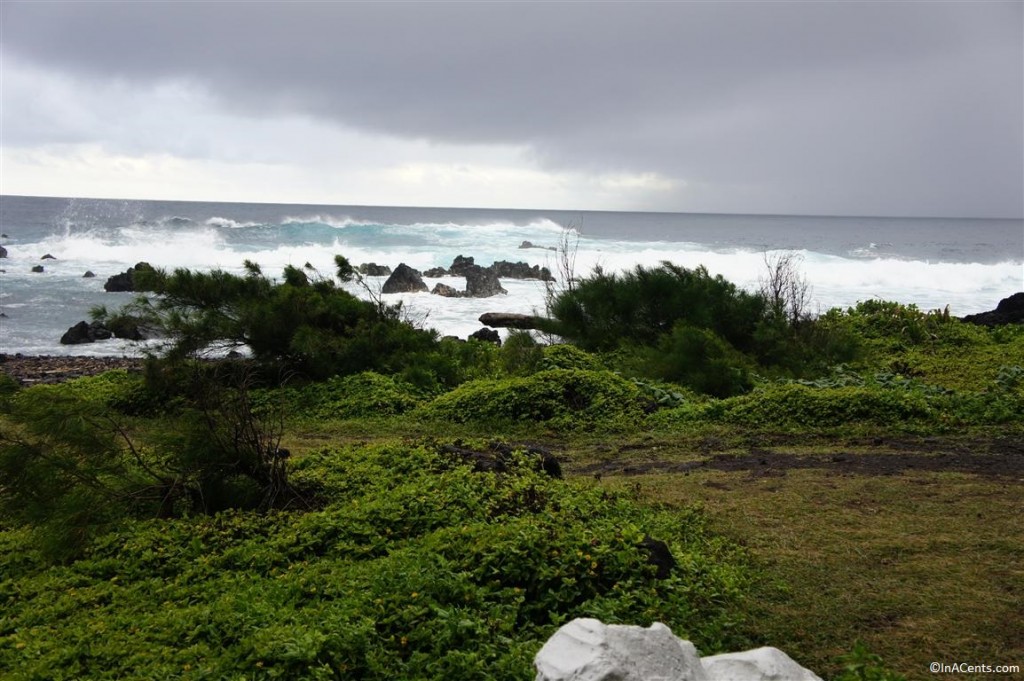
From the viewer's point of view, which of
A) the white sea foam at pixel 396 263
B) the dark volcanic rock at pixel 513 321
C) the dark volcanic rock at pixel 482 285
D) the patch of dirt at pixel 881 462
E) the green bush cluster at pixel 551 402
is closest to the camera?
the patch of dirt at pixel 881 462

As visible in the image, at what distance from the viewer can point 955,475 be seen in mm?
8219

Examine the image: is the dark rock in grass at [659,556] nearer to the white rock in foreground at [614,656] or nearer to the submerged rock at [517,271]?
the white rock in foreground at [614,656]

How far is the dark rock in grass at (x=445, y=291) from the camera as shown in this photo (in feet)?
108

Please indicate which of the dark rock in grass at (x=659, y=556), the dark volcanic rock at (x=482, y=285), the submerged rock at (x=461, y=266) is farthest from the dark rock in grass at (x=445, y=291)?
the dark rock in grass at (x=659, y=556)

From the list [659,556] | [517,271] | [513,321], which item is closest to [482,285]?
[517,271]

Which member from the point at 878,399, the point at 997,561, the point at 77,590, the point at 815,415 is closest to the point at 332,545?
the point at 77,590

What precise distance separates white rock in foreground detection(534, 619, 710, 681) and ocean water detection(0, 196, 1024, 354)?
39.7 feet

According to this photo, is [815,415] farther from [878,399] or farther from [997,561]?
[997,561]

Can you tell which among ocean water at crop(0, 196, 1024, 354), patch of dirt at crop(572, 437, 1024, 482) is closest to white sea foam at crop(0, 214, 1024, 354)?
ocean water at crop(0, 196, 1024, 354)

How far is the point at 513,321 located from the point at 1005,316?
37.0 feet

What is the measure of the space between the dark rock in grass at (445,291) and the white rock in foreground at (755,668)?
29.5 m

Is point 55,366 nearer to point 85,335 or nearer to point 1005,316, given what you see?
point 85,335

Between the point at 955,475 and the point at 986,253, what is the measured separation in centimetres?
6757

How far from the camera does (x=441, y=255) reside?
183 ft
